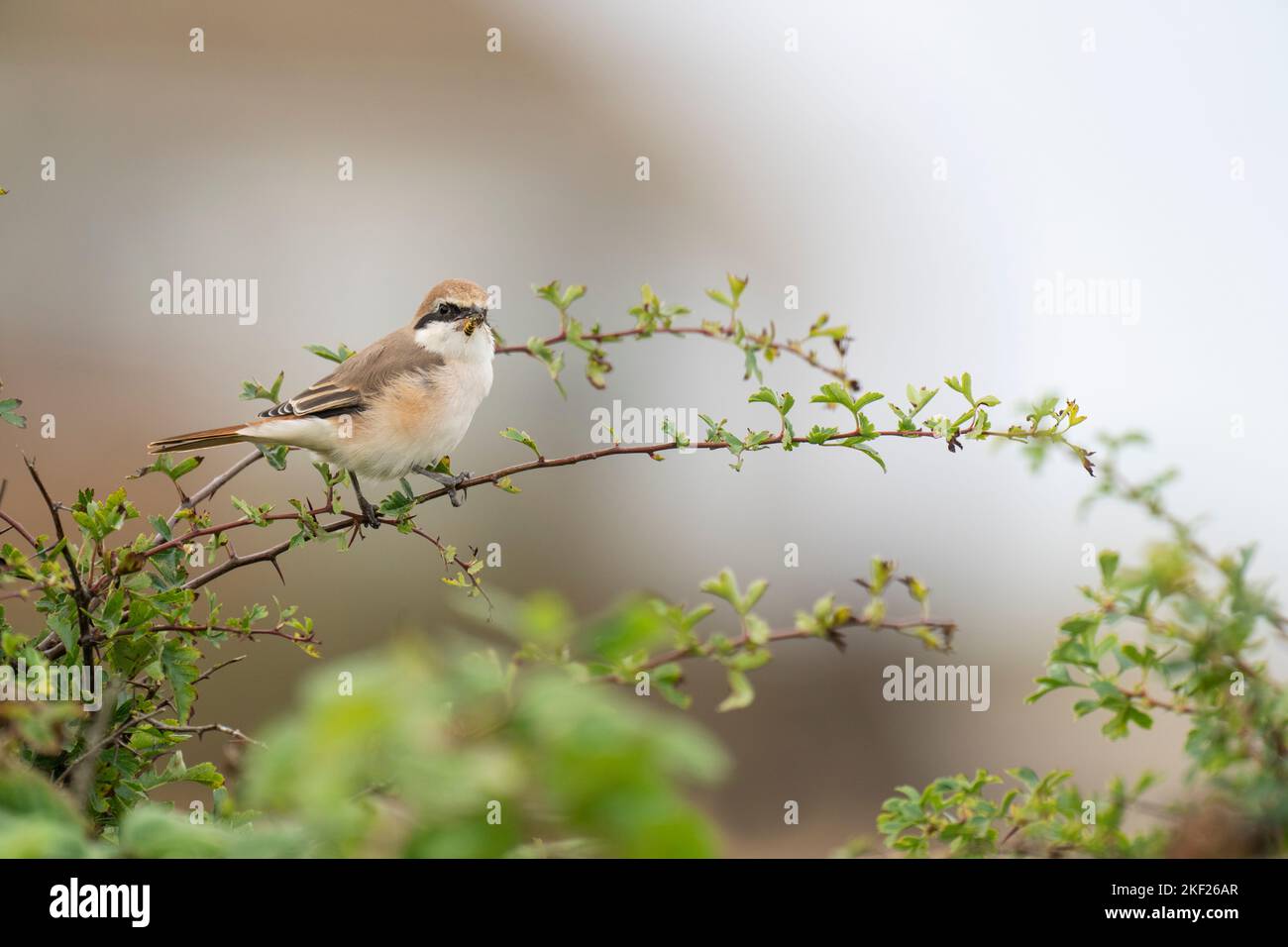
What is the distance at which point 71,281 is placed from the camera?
688 centimetres

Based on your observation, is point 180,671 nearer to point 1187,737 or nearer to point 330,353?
point 330,353

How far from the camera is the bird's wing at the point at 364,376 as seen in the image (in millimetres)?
3289

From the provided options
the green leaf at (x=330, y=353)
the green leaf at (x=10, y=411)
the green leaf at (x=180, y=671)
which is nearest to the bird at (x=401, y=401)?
the green leaf at (x=330, y=353)

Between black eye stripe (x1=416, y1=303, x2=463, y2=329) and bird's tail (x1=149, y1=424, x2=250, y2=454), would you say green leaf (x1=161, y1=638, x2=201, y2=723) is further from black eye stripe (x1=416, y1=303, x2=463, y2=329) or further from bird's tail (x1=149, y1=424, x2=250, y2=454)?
black eye stripe (x1=416, y1=303, x2=463, y2=329)

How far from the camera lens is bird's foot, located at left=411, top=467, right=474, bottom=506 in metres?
2.49

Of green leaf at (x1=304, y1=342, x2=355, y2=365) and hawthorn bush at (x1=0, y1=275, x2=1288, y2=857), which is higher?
green leaf at (x1=304, y1=342, x2=355, y2=365)

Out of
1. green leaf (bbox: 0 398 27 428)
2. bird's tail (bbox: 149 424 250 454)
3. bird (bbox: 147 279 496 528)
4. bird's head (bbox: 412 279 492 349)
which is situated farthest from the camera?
bird's head (bbox: 412 279 492 349)

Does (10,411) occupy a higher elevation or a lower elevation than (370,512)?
higher

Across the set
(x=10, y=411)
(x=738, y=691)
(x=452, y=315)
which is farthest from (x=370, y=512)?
(x=738, y=691)

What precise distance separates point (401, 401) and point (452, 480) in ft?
2.37

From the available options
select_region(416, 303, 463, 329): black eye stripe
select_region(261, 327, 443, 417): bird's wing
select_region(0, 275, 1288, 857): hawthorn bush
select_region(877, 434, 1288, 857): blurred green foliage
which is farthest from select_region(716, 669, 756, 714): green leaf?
select_region(416, 303, 463, 329): black eye stripe

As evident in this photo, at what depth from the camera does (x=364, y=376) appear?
348 cm
